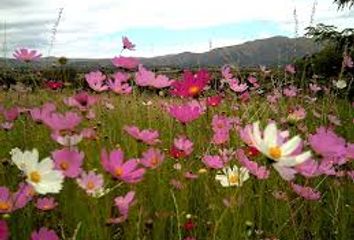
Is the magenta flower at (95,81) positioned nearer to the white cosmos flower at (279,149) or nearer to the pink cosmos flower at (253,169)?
the pink cosmos flower at (253,169)

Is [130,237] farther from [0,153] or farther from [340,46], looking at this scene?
[340,46]

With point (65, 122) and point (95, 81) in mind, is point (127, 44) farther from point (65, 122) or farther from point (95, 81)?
point (65, 122)

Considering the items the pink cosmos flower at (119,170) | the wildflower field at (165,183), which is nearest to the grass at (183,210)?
the wildflower field at (165,183)

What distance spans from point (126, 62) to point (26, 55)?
106cm

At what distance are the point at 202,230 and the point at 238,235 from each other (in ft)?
0.68

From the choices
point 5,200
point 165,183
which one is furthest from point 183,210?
point 5,200

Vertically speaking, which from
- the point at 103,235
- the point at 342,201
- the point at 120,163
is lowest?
the point at 342,201

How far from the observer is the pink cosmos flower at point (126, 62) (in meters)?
2.64

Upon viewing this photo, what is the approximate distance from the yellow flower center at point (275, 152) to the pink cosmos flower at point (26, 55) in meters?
2.53

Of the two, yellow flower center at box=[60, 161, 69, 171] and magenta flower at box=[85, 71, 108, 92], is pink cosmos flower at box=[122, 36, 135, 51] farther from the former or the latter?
yellow flower center at box=[60, 161, 69, 171]

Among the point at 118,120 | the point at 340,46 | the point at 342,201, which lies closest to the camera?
the point at 342,201

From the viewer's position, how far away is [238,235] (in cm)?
183

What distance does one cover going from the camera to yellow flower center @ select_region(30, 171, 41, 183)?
3.81 feet

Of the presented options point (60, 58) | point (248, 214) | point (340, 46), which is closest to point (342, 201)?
point (248, 214)
